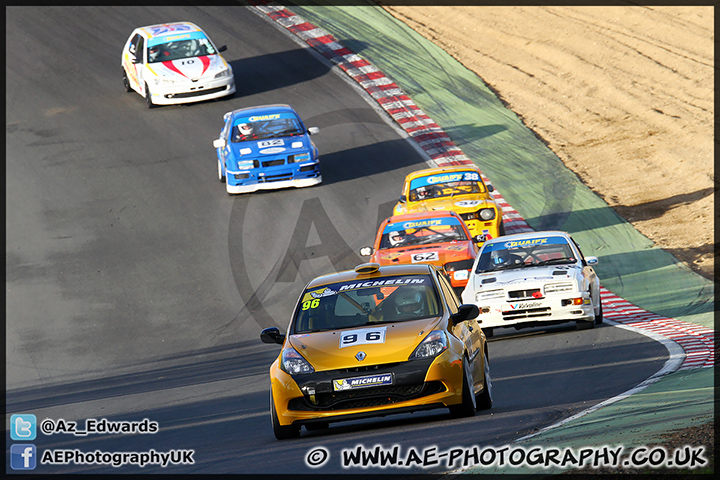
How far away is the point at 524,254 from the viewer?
16125mm

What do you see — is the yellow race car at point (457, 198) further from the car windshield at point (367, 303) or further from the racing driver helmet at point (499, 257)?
the car windshield at point (367, 303)

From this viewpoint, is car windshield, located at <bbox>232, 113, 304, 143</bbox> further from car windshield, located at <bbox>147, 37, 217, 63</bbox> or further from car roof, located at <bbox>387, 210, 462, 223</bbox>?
car roof, located at <bbox>387, 210, 462, 223</bbox>

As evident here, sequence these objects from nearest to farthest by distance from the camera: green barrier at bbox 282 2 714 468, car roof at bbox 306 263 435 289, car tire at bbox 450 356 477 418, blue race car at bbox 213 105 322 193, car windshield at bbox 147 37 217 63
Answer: green barrier at bbox 282 2 714 468, car tire at bbox 450 356 477 418, car roof at bbox 306 263 435 289, blue race car at bbox 213 105 322 193, car windshield at bbox 147 37 217 63

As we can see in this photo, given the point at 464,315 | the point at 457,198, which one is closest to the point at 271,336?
the point at 464,315

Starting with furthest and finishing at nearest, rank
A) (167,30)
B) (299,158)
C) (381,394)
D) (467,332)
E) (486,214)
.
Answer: (167,30) → (299,158) → (486,214) → (467,332) → (381,394)

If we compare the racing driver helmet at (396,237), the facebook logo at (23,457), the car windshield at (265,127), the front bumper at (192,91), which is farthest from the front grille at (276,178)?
the facebook logo at (23,457)

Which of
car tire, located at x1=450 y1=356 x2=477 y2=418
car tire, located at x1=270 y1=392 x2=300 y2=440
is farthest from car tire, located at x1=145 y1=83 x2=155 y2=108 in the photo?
car tire, located at x1=450 y1=356 x2=477 y2=418

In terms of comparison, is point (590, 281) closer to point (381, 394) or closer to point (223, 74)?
point (381, 394)

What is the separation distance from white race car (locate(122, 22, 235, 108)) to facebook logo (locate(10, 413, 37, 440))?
53.1 ft

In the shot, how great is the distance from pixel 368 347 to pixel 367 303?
80cm

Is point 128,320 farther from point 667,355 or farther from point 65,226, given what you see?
point 667,355

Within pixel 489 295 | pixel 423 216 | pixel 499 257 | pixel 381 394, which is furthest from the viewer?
pixel 423 216

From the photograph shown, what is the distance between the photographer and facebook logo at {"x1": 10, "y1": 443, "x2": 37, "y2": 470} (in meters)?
9.70

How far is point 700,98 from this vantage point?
98.9ft
